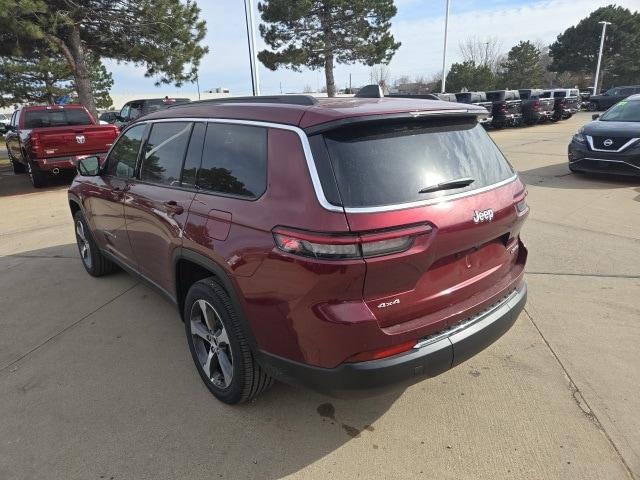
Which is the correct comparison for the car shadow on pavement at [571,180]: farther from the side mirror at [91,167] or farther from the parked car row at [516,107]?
the parked car row at [516,107]

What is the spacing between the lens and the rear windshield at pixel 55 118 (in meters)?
10.9

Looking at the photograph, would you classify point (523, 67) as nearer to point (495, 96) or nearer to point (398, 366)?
point (495, 96)

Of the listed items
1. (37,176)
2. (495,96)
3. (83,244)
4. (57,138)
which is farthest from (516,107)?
(83,244)

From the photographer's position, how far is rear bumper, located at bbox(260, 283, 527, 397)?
2.13 m

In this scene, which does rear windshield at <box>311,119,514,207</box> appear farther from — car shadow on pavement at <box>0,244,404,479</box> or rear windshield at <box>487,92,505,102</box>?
rear windshield at <box>487,92,505,102</box>

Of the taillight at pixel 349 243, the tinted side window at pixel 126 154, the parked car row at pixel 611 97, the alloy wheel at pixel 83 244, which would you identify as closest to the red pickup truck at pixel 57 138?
the alloy wheel at pixel 83 244

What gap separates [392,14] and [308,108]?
2916 centimetres

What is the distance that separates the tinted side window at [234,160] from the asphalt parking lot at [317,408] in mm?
1309

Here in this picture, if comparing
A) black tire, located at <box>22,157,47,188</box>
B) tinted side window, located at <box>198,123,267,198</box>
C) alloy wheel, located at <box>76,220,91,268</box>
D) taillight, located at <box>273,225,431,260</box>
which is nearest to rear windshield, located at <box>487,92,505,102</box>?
black tire, located at <box>22,157,47,188</box>

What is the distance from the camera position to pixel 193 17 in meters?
15.7

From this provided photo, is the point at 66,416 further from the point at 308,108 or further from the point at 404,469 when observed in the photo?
the point at 308,108

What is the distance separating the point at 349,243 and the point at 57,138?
9795 mm

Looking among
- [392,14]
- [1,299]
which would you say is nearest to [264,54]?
[392,14]

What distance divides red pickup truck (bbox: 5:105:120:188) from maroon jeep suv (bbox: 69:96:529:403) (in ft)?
27.3
